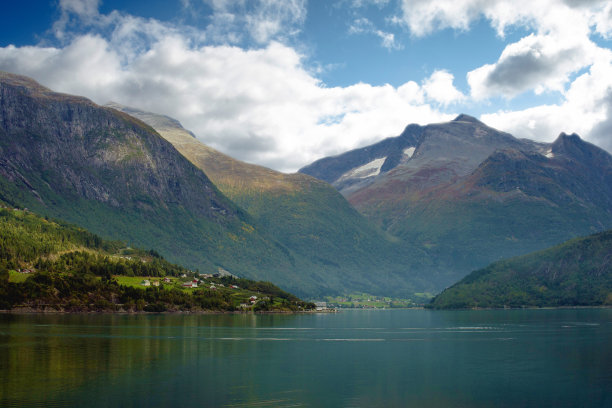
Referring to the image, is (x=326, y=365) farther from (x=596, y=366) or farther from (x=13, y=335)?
(x=13, y=335)

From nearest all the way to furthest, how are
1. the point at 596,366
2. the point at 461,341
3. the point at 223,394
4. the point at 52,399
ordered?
1. the point at 52,399
2. the point at 223,394
3. the point at 596,366
4. the point at 461,341

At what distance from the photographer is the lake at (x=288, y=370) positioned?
69625 mm

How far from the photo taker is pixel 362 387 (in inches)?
3091

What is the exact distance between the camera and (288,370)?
91812mm

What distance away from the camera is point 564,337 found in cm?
14950

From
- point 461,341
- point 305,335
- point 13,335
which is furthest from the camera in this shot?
point 305,335

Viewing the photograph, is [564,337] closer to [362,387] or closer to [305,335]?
[305,335]

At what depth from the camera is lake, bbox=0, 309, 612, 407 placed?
228ft

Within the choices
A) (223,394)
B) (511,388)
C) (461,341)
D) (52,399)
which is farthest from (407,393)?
(461,341)

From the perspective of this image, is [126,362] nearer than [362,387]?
No

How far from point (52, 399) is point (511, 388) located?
Result: 183 ft

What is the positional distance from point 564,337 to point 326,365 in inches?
3119

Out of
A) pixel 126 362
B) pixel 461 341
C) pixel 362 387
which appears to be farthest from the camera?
pixel 461 341

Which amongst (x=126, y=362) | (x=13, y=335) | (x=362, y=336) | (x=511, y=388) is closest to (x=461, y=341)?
(x=362, y=336)
